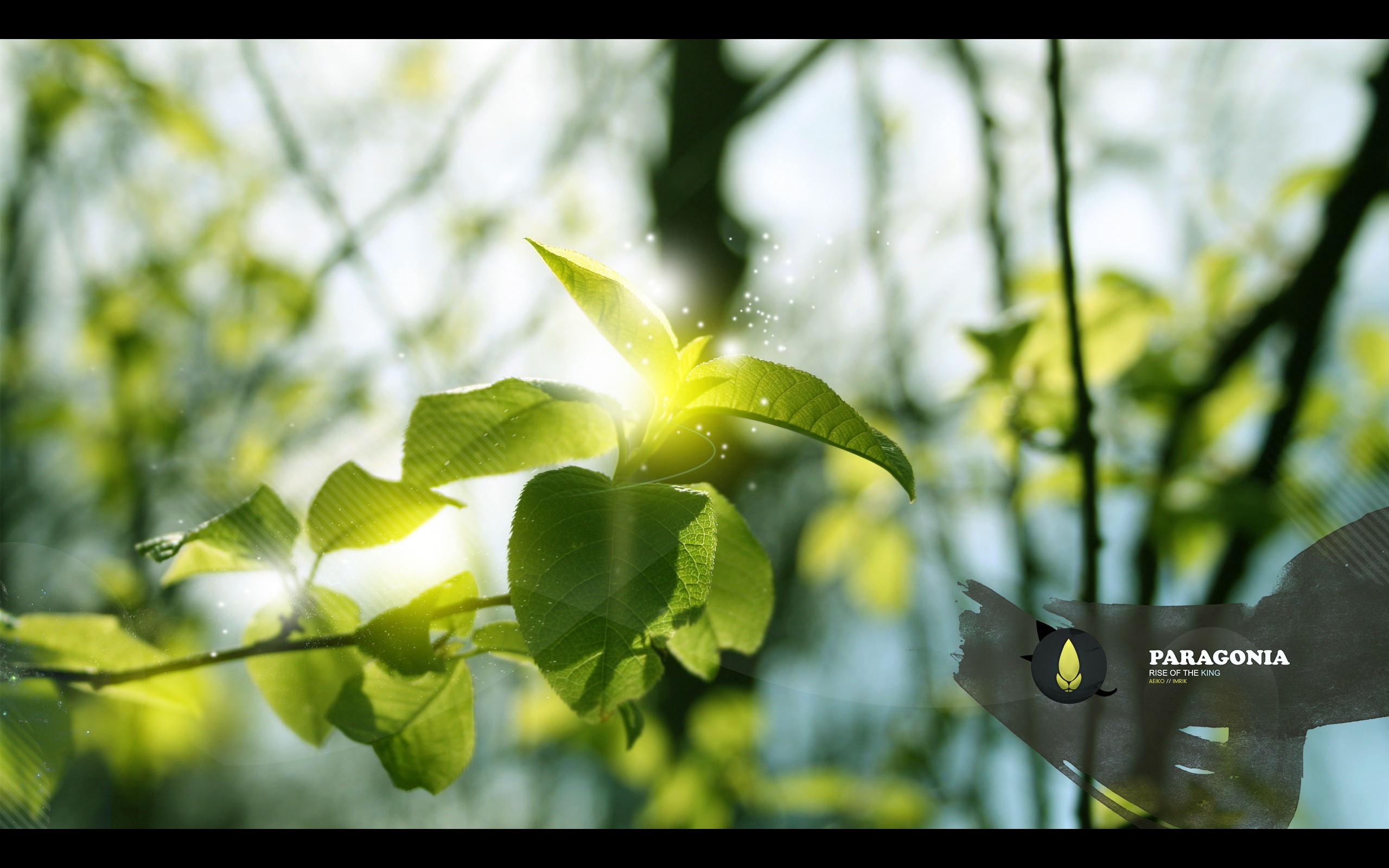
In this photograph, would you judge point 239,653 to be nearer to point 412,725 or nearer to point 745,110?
point 412,725

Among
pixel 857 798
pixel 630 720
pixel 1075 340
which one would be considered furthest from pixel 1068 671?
pixel 857 798

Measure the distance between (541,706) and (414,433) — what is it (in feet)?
3.78

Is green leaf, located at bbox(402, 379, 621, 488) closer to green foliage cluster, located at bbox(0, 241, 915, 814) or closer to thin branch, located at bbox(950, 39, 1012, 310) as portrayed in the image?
green foliage cluster, located at bbox(0, 241, 915, 814)

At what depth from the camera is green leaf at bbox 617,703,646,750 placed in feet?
1.11

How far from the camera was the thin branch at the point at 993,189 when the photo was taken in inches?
31.6

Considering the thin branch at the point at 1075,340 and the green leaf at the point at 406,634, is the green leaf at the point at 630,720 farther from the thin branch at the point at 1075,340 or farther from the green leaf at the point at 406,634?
the thin branch at the point at 1075,340

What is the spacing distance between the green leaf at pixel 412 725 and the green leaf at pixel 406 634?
0.09 feet

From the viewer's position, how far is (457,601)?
1.02 feet

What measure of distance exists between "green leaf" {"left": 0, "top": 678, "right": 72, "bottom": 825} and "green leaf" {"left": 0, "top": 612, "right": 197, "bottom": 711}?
60 mm

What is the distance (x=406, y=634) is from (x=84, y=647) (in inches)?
8.9

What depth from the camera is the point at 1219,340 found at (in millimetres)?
915

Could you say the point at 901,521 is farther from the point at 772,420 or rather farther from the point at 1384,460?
the point at 772,420

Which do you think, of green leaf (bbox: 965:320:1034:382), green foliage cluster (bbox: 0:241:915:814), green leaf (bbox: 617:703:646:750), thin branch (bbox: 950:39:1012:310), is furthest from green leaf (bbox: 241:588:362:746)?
thin branch (bbox: 950:39:1012:310)

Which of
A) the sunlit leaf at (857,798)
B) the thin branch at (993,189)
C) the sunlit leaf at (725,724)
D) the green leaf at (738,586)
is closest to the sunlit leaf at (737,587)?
the green leaf at (738,586)
